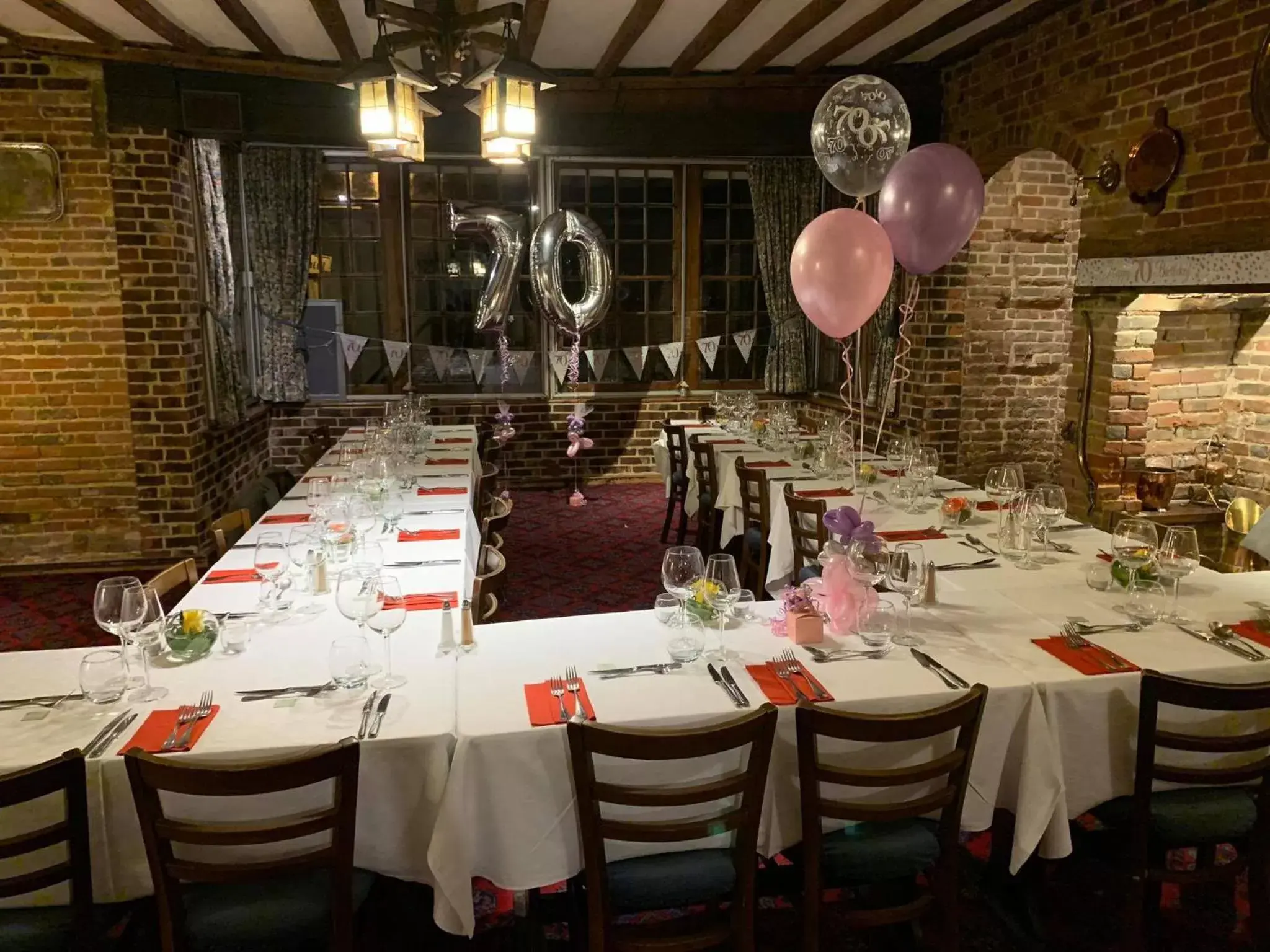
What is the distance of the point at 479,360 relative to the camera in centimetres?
848

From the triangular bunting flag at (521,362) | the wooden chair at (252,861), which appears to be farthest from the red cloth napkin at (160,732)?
the triangular bunting flag at (521,362)

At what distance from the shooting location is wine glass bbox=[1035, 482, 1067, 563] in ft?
11.2

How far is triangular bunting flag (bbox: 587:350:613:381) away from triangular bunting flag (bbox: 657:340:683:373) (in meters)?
0.49

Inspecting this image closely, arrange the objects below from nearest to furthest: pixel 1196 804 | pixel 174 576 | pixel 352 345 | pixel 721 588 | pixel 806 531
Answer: pixel 1196 804, pixel 721 588, pixel 174 576, pixel 806 531, pixel 352 345

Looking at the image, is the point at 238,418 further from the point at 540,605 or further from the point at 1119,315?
the point at 1119,315

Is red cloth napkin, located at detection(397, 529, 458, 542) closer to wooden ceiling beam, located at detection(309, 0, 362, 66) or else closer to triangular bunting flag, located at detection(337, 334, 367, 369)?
wooden ceiling beam, located at detection(309, 0, 362, 66)

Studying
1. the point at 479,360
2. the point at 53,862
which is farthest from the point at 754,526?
the point at 479,360

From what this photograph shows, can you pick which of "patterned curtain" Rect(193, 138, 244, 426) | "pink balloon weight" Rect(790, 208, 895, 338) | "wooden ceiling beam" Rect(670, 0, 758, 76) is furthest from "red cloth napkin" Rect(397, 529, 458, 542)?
"patterned curtain" Rect(193, 138, 244, 426)

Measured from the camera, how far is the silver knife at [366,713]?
202 cm

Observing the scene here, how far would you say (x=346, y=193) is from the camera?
8133mm

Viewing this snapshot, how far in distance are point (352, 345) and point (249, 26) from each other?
3.36 metres

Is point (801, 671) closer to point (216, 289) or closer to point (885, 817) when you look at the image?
point (885, 817)

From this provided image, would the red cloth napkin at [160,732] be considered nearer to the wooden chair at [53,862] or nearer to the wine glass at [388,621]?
the wooden chair at [53,862]

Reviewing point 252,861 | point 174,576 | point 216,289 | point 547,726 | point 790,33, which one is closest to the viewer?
point 252,861
